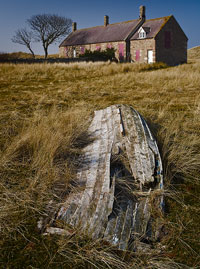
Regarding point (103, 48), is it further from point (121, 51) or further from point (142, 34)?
point (142, 34)

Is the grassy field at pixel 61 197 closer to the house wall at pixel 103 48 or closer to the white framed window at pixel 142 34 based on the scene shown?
the white framed window at pixel 142 34

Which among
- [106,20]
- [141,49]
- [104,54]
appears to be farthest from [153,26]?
[106,20]

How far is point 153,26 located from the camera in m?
28.8

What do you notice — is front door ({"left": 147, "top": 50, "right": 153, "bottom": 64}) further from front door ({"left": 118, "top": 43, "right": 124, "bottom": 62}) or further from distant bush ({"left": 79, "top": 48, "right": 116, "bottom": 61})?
distant bush ({"left": 79, "top": 48, "right": 116, "bottom": 61})

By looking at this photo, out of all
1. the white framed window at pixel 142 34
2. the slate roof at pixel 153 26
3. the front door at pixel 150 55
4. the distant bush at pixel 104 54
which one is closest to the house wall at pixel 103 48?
the distant bush at pixel 104 54

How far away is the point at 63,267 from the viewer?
1.81 meters

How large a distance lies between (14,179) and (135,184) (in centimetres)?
136

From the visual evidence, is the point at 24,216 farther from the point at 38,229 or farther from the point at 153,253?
the point at 153,253

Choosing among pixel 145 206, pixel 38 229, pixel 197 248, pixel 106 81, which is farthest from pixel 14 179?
pixel 106 81

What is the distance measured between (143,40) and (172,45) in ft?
12.5

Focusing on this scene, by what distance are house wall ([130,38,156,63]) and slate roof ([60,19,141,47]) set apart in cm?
173

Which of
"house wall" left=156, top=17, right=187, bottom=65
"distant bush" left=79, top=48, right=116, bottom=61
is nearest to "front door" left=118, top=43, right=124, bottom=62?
"distant bush" left=79, top=48, right=116, bottom=61

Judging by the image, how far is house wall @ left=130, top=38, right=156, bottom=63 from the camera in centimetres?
2790

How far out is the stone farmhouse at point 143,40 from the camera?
28047mm
